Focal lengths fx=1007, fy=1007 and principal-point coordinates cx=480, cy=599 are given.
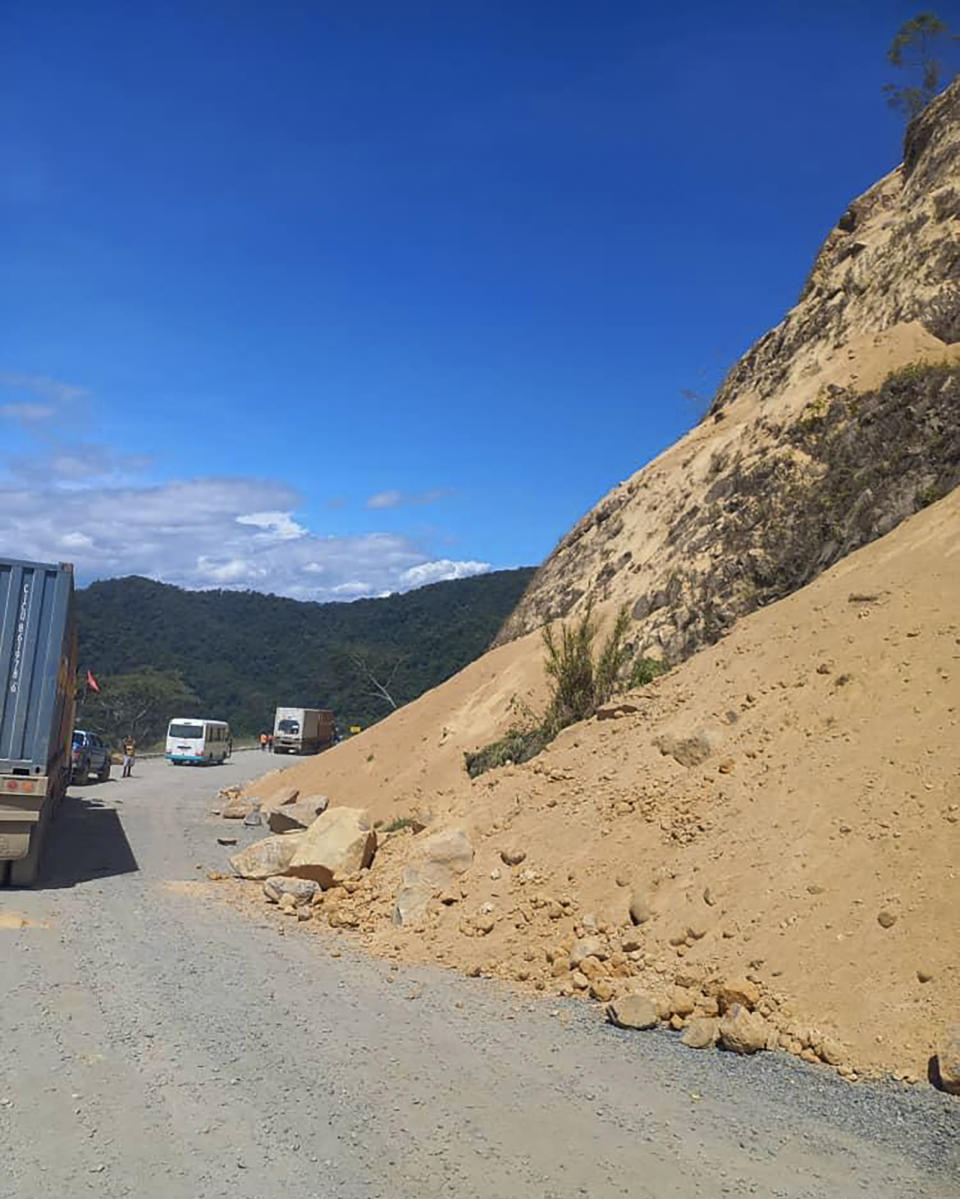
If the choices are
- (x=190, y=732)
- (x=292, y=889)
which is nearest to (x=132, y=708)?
(x=190, y=732)

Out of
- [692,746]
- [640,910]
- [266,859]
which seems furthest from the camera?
[266,859]

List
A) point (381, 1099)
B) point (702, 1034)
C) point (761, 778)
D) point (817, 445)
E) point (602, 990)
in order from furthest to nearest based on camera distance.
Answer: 1. point (817, 445)
2. point (761, 778)
3. point (602, 990)
4. point (702, 1034)
5. point (381, 1099)

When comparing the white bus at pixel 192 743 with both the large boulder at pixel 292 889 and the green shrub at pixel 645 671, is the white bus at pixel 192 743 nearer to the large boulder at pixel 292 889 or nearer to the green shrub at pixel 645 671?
the green shrub at pixel 645 671

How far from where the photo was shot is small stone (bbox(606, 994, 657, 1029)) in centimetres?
768

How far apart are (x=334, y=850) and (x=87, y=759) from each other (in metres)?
19.6

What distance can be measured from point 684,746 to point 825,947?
13.7 ft

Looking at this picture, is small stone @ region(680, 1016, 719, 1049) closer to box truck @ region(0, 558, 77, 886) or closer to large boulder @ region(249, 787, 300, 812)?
box truck @ region(0, 558, 77, 886)

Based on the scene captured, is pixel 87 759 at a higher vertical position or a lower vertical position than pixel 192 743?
lower

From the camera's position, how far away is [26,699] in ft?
42.6

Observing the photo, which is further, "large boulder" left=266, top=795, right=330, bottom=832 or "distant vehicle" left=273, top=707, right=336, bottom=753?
"distant vehicle" left=273, top=707, right=336, bottom=753

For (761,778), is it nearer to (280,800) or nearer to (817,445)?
(817,445)

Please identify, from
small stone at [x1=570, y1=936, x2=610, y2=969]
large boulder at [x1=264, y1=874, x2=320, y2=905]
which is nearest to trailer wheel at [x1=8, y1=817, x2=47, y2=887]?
large boulder at [x1=264, y1=874, x2=320, y2=905]

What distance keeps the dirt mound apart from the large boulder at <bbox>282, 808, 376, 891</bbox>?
314 millimetres

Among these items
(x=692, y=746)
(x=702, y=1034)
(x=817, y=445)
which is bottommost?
(x=702, y=1034)
